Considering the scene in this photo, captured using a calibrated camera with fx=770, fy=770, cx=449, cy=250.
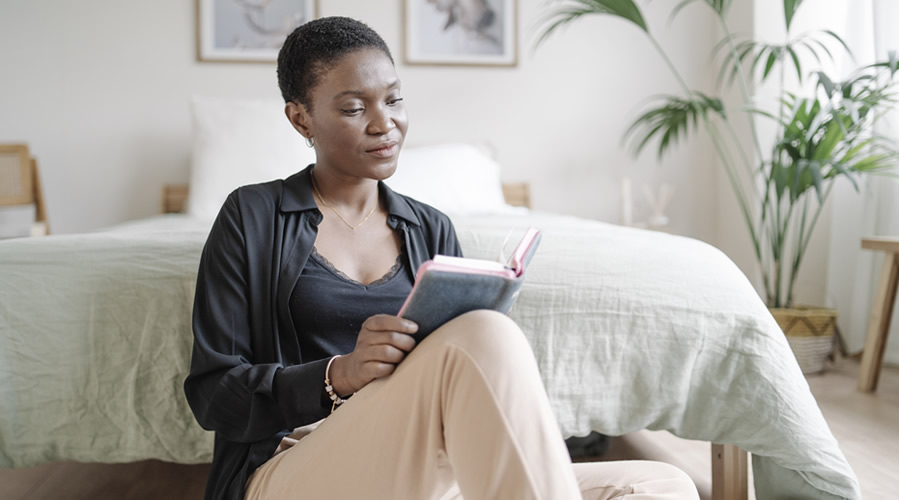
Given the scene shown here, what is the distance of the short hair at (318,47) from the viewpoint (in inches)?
45.1

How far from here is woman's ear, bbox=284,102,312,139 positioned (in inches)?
47.8

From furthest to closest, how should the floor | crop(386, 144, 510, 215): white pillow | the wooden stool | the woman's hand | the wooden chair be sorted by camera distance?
the wooden chair
crop(386, 144, 510, 215): white pillow
the wooden stool
the floor
the woman's hand

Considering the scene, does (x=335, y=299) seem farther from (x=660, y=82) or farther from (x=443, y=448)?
(x=660, y=82)

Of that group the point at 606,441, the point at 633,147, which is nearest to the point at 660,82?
the point at 633,147

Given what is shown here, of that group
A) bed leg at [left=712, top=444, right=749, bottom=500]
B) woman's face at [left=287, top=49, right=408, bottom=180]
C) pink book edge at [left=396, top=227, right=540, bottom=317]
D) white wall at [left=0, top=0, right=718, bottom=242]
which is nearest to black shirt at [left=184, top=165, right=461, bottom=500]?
woman's face at [left=287, top=49, right=408, bottom=180]

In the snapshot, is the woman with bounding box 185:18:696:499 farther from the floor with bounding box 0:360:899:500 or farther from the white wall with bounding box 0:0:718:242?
the white wall with bounding box 0:0:718:242

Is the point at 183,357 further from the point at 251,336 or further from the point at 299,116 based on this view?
the point at 299,116

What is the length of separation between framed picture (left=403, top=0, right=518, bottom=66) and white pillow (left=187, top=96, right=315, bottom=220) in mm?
843

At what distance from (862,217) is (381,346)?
268 cm

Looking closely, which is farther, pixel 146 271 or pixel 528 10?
pixel 528 10

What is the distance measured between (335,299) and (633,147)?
9.33 ft

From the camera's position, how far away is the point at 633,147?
3.71 m

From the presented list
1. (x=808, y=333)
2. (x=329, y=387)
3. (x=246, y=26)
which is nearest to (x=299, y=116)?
(x=329, y=387)

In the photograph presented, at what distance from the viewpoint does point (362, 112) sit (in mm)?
1147
